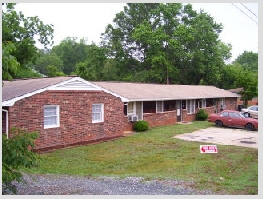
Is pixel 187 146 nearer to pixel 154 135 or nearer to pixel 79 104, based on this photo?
pixel 154 135

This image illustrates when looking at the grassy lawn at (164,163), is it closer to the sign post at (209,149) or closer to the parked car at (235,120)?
the sign post at (209,149)

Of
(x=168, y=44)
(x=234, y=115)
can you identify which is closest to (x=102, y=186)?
(x=234, y=115)

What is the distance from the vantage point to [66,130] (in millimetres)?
17094

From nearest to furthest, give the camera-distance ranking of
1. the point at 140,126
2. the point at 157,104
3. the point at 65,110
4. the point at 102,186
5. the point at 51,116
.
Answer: the point at 102,186, the point at 51,116, the point at 65,110, the point at 140,126, the point at 157,104

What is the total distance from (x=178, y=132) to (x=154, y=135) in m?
2.33

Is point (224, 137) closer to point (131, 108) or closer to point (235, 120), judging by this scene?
point (235, 120)

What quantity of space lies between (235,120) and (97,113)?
12.2 m

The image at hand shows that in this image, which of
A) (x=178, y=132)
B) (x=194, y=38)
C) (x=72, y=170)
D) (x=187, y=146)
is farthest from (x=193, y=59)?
(x=72, y=170)

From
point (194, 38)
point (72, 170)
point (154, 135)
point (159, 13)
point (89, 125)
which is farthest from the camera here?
point (159, 13)

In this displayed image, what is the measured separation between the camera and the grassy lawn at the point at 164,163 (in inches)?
419

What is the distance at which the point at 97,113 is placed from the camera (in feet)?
63.5

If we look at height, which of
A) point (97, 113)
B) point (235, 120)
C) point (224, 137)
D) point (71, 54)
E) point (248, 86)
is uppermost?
point (71, 54)

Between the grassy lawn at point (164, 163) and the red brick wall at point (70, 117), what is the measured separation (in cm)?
78

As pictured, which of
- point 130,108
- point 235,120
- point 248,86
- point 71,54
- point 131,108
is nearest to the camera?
point 130,108
